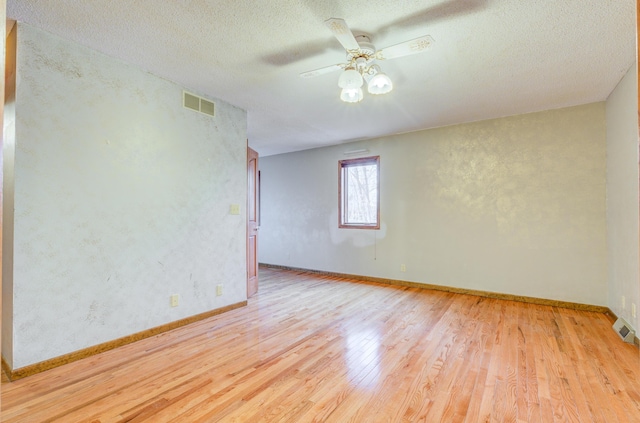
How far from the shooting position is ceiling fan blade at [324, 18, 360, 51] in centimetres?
212

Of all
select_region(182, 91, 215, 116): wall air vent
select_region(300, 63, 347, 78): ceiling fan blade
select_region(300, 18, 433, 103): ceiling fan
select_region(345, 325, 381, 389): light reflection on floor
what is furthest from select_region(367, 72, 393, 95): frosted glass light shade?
select_region(345, 325, 381, 389): light reflection on floor

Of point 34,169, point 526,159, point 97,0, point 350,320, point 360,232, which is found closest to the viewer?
point 97,0

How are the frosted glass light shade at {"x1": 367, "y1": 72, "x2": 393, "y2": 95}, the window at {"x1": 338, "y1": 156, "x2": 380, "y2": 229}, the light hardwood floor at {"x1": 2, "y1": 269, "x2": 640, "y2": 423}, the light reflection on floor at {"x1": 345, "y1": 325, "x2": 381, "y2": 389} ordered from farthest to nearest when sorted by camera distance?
the window at {"x1": 338, "y1": 156, "x2": 380, "y2": 229}
the frosted glass light shade at {"x1": 367, "y1": 72, "x2": 393, "y2": 95}
the light reflection on floor at {"x1": 345, "y1": 325, "x2": 381, "y2": 389}
the light hardwood floor at {"x1": 2, "y1": 269, "x2": 640, "y2": 423}

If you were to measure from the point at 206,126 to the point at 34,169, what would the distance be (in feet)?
5.57

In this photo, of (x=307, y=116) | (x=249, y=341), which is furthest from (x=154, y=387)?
(x=307, y=116)

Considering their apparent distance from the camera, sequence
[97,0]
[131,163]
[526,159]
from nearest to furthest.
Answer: [97,0] → [131,163] → [526,159]

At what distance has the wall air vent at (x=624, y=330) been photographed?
307 centimetres

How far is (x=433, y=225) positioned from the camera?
518cm

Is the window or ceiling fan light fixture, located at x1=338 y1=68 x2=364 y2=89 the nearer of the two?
ceiling fan light fixture, located at x1=338 y1=68 x2=364 y2=89

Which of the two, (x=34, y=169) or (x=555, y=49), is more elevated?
(x=555, y=49)

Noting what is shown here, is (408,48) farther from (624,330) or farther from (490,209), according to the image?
(624,330)

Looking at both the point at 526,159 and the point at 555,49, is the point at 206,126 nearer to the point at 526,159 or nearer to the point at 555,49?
the point at 555,49

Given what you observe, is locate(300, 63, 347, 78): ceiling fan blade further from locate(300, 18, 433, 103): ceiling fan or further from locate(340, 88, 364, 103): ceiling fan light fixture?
locate(340, 88, 364, 103): ceiling fan light fixture

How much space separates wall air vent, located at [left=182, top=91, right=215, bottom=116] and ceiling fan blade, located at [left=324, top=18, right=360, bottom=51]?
2.03 m
